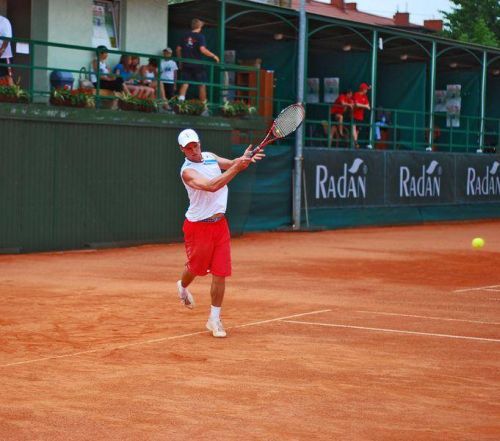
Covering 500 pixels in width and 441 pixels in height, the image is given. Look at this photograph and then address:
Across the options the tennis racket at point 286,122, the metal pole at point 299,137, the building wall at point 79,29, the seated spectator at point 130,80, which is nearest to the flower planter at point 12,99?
the seated spectator at point 130,80

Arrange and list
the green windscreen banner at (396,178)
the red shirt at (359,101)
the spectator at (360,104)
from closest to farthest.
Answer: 1. the green windscreen banner at (396,178)
2. the spectator at (360,104)
3. the red shirt at (359,101)

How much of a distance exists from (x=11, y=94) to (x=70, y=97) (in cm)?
135

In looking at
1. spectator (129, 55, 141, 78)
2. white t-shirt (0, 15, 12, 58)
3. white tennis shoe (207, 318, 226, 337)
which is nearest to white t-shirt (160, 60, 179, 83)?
spectator (129, 55, 141, 78)

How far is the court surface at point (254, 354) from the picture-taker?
7.39 m

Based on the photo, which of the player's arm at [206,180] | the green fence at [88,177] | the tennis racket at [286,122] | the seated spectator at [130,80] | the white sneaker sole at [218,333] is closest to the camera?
the player's arm at [206,180]

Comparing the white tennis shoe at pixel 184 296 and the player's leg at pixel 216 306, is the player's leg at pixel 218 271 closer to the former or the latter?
the player's leg at pixel 216 306

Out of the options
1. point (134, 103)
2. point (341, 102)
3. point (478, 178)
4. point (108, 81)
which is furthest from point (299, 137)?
point (478, 178)

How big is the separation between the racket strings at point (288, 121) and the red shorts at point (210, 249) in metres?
1.07

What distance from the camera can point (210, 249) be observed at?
11.2 metres

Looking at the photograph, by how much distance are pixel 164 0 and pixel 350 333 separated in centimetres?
1658

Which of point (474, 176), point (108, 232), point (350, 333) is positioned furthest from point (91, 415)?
point (474, 176)

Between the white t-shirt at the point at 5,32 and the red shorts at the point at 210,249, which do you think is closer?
the red shorts at the point at 210,249

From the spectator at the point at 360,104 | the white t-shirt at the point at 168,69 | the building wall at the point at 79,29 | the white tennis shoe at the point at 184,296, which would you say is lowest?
the white tennis shoe at the point at 184,296

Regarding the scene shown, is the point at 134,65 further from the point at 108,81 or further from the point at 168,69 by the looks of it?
the point at 108,81
